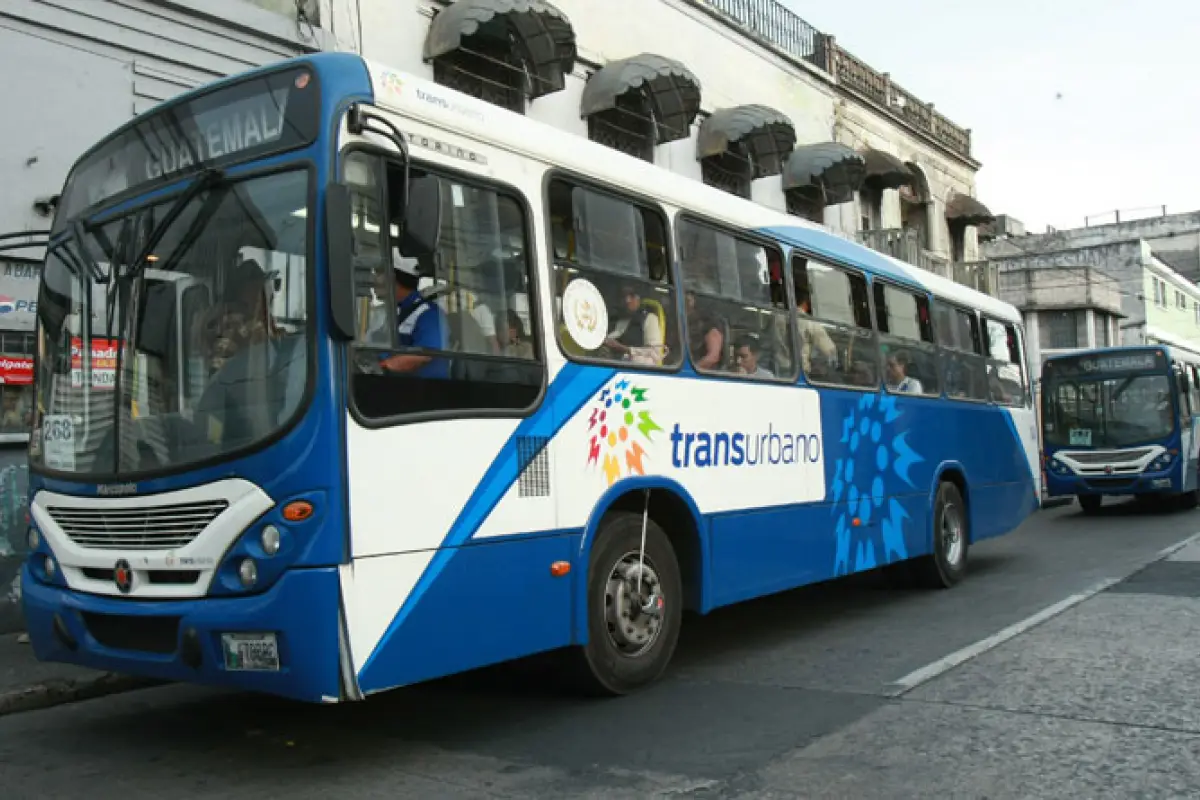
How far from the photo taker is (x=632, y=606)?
612cm

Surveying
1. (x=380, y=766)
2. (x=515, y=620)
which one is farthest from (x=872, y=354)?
(x=380, y=766)

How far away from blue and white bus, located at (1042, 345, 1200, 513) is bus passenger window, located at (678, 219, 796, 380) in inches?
519

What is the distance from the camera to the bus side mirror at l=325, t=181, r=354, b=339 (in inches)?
175

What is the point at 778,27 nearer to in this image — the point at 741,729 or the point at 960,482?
the point at 960,482

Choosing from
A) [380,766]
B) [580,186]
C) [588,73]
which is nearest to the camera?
[380,766]

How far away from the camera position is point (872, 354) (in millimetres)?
9031

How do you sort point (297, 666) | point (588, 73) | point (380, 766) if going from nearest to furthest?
point (297, 666), point (380, 766), point (588, 73)

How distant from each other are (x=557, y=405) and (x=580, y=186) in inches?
50.7

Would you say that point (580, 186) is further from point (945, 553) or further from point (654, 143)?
point (654, 143)

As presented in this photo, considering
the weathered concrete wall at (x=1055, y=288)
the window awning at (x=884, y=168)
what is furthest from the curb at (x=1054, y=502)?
the weathered concrete wall at (x=1055, y=288)

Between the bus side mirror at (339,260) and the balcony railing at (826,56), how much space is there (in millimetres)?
14715

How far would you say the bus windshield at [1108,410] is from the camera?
61.4ft

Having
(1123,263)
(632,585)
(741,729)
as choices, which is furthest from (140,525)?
(1123,263)

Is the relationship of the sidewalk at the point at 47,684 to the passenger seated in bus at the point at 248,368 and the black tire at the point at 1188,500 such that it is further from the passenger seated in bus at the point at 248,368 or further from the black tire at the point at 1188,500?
the black tire at the point at 1188,500
